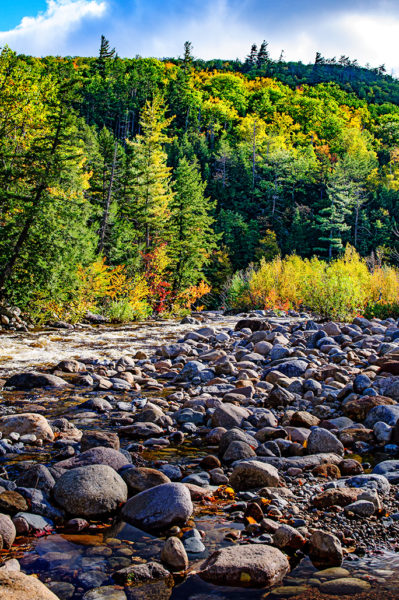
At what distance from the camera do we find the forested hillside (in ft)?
41.2

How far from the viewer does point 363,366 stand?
272 inches

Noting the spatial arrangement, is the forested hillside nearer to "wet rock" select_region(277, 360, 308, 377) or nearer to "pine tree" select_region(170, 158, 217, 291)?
"pine tree" select_region(170, 158, 217, 291)

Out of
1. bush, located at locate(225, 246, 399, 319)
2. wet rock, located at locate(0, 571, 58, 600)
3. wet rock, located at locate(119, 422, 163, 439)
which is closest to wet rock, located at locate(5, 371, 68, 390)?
wet rock, located at locate(119, 422, 163, 439)

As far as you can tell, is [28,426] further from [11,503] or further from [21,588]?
[21,588]

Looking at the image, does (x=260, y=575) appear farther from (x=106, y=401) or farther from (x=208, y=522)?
(x=106, y=401)

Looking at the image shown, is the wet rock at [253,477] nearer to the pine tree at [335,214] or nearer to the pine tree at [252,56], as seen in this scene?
the pine tree at [335,214]

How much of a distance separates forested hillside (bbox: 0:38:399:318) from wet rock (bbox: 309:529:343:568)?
11328mm

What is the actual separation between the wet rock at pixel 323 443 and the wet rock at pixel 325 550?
4.89 feet

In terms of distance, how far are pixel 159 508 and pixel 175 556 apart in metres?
0.46

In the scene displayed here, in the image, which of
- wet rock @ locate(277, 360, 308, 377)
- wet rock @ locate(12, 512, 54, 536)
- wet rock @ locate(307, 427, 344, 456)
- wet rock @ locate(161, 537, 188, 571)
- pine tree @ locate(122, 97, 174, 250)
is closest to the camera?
wet rock @ locate(161, 537, 188, 571)

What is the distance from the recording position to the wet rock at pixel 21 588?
1.68m

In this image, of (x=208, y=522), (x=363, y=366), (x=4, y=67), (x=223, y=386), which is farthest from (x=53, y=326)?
(x=208, y=522)

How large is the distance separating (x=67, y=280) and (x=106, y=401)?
8900 mm

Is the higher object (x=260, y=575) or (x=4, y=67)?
(x=4, y=67)
